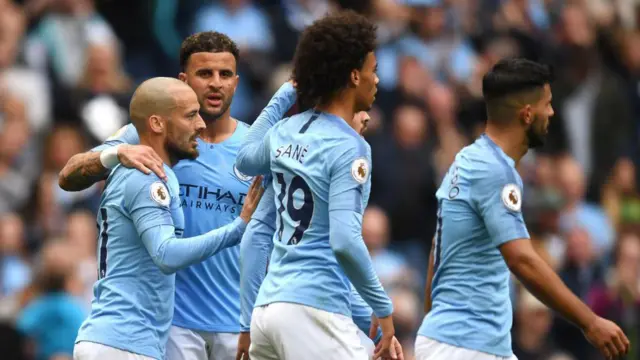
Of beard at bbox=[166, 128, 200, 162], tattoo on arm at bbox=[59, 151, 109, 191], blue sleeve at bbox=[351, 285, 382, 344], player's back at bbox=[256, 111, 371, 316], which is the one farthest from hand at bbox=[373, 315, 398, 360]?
tattoo on arm at bbox=[59, 151, 109, 191]

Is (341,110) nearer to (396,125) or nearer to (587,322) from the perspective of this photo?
(587,322)

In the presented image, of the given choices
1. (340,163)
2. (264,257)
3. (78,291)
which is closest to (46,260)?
(78,291)

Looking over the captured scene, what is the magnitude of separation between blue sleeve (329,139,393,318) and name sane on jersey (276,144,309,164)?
0.18m

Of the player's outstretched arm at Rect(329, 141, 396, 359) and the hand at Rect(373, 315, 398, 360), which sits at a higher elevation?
→ the player's outstretched arm at Rect(329, 141, 396, 359)

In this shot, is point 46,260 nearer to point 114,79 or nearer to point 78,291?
point 78,291

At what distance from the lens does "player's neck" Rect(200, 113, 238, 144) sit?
8.15 meters

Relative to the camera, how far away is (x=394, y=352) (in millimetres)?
6863

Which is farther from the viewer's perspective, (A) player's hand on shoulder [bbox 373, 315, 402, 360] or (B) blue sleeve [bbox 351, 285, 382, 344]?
(B) blue sleeve [bbox 351, 285, 382, 344]

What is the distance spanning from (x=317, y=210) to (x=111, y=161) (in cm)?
123

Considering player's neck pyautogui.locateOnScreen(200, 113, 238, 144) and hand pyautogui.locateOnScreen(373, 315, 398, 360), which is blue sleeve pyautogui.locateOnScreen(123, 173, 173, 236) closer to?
player's neck pyautogui.locateOnScreen(200, 113, 238, 144)

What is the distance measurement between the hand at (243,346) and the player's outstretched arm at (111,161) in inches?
34.6

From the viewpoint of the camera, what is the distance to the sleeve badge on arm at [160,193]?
23.3 ft

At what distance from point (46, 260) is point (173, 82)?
14.5ft

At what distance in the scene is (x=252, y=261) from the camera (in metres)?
7.30
